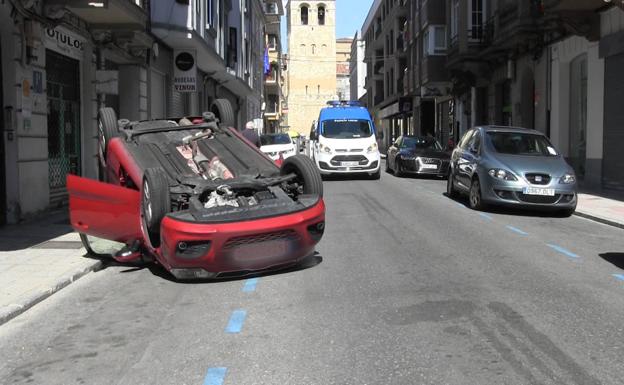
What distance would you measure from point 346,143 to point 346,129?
1.07 metres

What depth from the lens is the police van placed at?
19.8 m

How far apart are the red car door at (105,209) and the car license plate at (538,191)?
7575mm

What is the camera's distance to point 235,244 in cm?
588

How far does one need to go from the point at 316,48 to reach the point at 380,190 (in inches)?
3241

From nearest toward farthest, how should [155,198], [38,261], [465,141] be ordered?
[155,198], [38,261], [465,141]

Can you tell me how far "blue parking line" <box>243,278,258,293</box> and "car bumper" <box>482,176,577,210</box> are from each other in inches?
263

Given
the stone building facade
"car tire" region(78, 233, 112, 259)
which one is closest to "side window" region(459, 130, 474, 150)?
"car tire" region(78, 233, 112, 259)

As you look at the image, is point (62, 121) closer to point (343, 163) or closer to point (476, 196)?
point (476, 196)

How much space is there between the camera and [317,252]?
8.13 m

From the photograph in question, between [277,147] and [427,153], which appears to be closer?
[427,153]

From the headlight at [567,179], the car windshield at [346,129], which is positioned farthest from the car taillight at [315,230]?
the car windshield at [346,129]

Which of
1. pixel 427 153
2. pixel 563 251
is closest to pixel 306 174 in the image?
pixel 563 251

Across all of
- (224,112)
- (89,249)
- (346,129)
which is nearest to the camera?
(89,249)

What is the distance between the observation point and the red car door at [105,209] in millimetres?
6770
